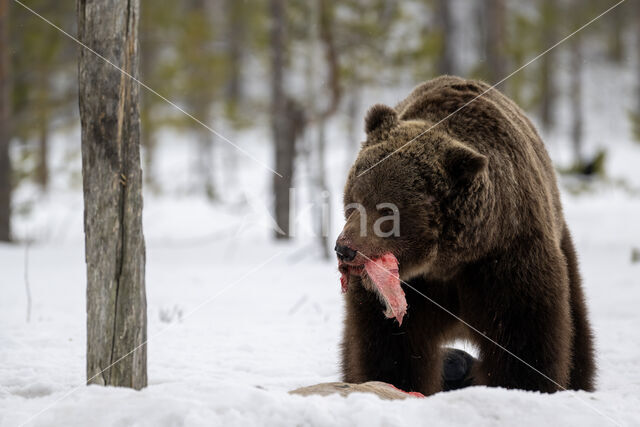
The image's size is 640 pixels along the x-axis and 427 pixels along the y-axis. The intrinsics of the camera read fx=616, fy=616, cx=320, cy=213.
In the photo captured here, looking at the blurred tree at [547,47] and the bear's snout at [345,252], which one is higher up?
the blurred tree at [547,47]

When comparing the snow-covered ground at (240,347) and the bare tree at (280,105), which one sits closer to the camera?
the snow-covered ground at (240,347)

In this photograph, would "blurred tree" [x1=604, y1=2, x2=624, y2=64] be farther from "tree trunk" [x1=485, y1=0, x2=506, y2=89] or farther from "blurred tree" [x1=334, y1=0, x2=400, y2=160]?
"blurred tree" [x1=334, y1=0, x2=400, y2=160]

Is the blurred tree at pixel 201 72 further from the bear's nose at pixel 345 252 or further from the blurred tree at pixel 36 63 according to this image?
the bear's nose at pixel 345 252

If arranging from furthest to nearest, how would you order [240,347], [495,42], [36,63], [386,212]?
[495,42] → [36,63] → [240,347] → [386,212]

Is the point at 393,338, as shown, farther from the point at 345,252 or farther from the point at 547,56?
the point at 547,56

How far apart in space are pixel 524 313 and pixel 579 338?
94 centimetres

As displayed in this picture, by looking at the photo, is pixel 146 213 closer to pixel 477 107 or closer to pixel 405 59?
pixel 405 59

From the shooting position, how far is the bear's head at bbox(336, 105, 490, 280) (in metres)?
2.78

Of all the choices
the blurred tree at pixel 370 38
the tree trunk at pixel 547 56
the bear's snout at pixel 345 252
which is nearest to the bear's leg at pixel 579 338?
the bear's snout at pixel 345 252

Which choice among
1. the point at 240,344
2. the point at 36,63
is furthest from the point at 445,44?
the point at 240,344

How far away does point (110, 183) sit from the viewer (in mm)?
2344

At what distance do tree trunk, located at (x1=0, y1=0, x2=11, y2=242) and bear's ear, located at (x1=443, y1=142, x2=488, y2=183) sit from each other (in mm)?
8291

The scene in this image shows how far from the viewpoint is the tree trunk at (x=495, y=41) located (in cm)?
1155

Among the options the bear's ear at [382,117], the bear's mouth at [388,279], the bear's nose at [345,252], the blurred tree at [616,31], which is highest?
the blurred tree at [616,31]
